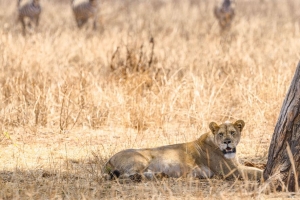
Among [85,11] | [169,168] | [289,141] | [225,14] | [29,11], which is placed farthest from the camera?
[225,14]

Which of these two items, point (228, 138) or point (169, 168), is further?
point (169, 168)

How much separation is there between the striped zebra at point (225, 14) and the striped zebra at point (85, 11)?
326cm

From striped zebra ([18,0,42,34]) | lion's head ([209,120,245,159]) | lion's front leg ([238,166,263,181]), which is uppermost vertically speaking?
striped zebra ([18,0,42,34])

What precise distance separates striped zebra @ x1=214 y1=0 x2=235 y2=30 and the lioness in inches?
488

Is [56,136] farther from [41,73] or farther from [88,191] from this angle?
[88,191]

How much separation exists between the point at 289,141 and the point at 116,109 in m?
3.90

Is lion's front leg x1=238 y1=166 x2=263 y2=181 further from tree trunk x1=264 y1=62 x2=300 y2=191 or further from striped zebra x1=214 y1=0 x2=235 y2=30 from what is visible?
striped zebra x1=214 y1=0 x2=235 y2=30

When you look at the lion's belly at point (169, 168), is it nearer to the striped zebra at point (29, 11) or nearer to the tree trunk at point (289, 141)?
the tree trunk at point (289, 141)

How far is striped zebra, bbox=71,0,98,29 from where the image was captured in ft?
62.1

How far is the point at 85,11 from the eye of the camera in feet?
62.0

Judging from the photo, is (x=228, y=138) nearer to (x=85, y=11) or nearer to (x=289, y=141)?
(x=289, y=141)

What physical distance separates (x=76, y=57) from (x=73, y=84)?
3.52m

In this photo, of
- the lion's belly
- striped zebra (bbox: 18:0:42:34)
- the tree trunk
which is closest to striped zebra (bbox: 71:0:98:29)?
striped zebra (bbox: 18:0:42:34)

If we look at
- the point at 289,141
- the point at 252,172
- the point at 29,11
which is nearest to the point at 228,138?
the point at 252,172
